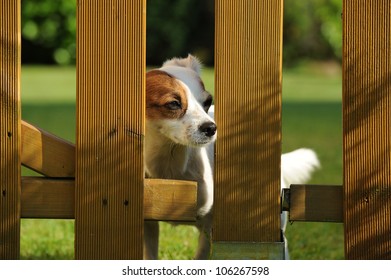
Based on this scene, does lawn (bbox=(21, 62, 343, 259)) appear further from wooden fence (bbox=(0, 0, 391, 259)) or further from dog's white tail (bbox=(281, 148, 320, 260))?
wooden fence (bbox=(0, 0, 391, 259))

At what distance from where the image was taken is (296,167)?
471 cm

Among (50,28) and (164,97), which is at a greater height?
(50,28)

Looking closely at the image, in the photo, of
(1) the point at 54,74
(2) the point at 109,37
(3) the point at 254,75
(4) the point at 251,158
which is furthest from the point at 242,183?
(1) the point at 54,74

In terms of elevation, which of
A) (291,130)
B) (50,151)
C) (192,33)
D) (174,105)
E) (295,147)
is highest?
(192,33)

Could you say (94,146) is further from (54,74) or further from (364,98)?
(54,74)

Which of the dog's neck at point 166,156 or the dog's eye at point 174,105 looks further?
the dog's neck at point 166,156

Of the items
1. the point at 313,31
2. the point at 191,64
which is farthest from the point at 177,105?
the point at 313,31

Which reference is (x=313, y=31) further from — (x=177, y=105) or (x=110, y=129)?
(x=110, y=129)

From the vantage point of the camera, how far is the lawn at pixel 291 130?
477cm

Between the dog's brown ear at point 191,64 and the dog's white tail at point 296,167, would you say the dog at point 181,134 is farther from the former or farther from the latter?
the dog's white tail at point 296,167

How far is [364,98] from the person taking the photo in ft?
9.36

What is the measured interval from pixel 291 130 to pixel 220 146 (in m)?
7.36

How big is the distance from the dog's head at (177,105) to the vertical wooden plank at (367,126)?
2.61 feet

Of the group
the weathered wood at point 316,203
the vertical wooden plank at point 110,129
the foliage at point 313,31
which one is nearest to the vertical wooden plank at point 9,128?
the vertical wooden plank at point 110,129
